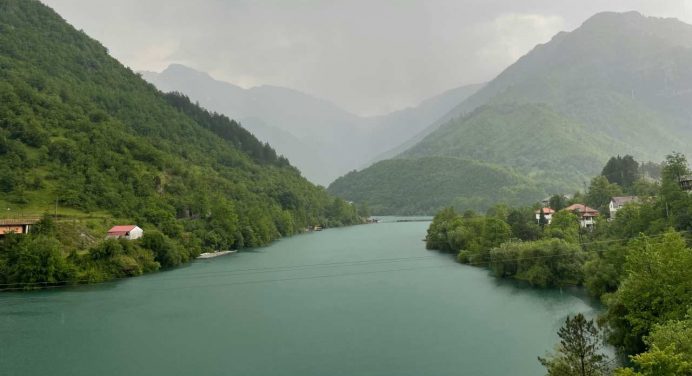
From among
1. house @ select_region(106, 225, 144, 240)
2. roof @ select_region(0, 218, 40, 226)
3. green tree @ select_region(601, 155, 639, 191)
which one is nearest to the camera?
roof @ select_region(0, 218, 40, 226)

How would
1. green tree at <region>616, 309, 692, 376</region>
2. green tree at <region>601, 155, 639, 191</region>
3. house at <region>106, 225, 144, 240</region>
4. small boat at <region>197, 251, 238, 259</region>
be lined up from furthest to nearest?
green tree at <region>601, 155, 639, 191</region>, small boat at <region>197, 251, 238, 259</region>, house at <region>106, 225, 144, 240</region>, green tree at <region>616, 309, 692, 376</region>

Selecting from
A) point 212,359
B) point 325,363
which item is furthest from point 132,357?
point 325,363

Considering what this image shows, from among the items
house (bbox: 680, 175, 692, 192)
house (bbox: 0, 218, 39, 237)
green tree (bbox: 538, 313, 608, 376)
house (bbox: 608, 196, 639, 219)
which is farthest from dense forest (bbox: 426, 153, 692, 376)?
house (bbox: 0, 218, 39, 237)

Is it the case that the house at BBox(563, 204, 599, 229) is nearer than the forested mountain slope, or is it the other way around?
the forested mountain slope

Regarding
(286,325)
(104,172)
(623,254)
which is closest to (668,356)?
→ (623,254)

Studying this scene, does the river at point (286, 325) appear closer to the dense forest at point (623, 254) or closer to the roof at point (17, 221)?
the dense forest at point (623, 254)

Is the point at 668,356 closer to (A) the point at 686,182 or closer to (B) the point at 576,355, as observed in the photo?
(B) the point at 576,355

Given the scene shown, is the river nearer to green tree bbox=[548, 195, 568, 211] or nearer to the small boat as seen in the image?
the small boat
